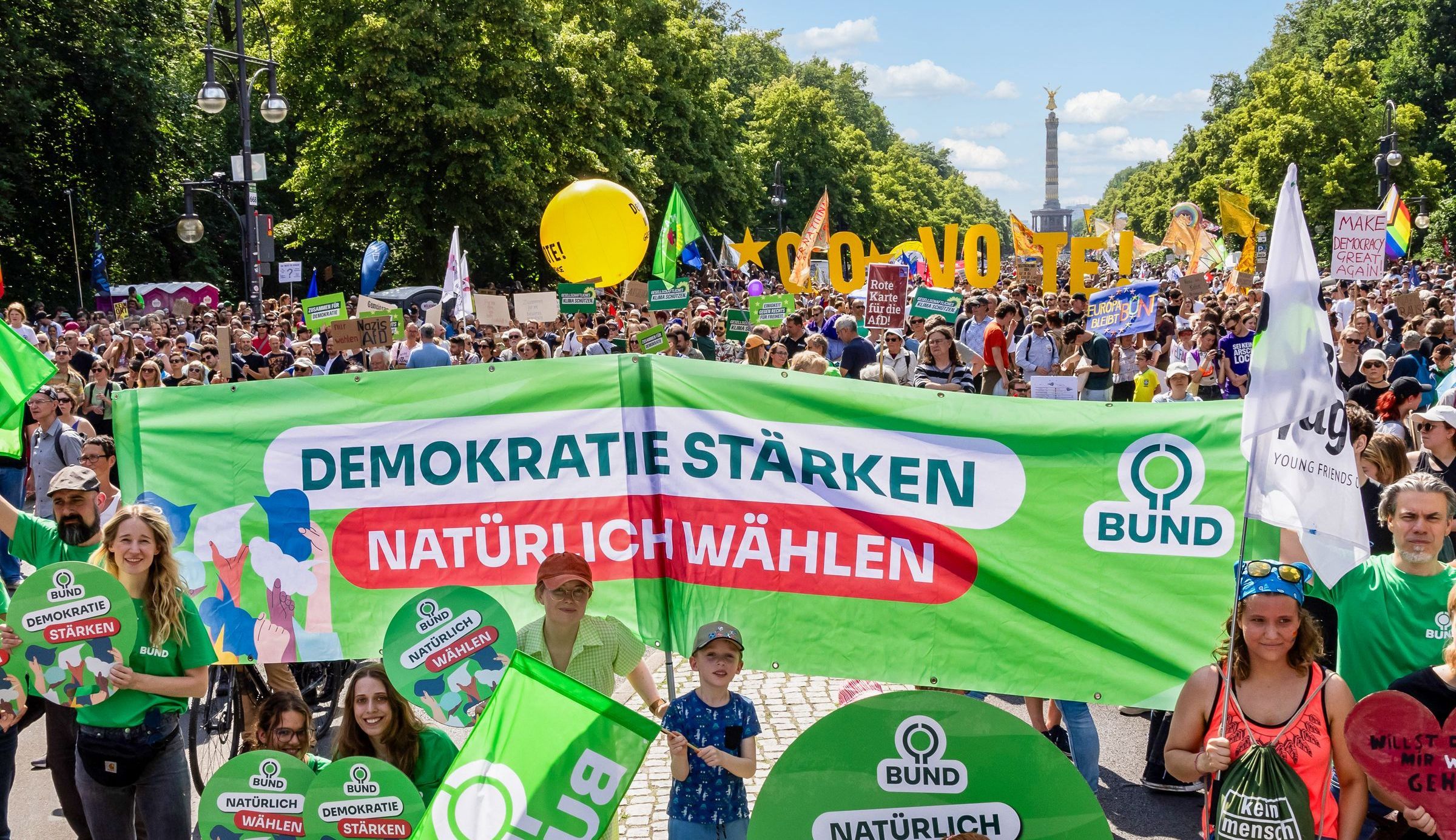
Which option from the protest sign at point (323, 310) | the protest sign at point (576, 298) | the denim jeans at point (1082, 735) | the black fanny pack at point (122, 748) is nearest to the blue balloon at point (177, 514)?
the black fanny pack at point (122, 748)

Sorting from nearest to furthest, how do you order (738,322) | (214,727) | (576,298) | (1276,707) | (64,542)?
(1276,707) → (64,542) → (214,727) → (576,298) → (738,322)

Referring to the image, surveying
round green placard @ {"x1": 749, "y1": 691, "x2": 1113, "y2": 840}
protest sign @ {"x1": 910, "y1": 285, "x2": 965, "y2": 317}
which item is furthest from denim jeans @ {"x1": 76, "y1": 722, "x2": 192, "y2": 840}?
protest sign @ {"x1": 910, "y1": 285, "x2": 965, "y2": 317}

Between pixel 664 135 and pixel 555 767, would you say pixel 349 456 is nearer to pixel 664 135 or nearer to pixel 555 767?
pixel 555 767

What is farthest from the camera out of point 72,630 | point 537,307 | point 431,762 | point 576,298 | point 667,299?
point 537,307

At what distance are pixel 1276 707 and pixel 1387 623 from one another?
0.88 m

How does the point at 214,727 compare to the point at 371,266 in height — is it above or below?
below

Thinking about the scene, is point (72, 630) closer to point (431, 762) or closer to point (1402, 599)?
point (431, 762)

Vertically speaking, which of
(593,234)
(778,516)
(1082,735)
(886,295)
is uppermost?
(593,234)

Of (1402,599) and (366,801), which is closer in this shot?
(366,801)

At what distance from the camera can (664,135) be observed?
4925 centimetres

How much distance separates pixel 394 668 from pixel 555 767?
1.05 metres

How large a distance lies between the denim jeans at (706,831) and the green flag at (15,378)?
9.80 ft

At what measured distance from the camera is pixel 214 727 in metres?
6.86

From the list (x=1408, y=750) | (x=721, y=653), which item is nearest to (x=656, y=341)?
(x=721, y=653)
